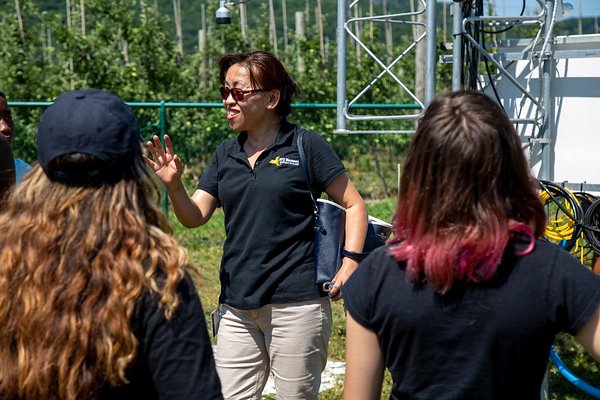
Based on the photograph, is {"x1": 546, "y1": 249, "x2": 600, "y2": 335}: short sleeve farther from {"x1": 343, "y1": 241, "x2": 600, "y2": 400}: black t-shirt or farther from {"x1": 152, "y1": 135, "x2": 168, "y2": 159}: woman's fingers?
{"x1": 152, "y1": 135, "x2": 168, "y2": 159}: woman's fingers

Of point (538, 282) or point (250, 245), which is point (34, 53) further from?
point (538, 282)

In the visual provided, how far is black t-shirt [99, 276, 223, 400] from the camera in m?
1.55

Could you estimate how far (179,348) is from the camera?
1.56 meters

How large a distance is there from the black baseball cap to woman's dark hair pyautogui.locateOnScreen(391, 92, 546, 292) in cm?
58

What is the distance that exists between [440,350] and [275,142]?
1699mm

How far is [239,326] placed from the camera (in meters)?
3.29

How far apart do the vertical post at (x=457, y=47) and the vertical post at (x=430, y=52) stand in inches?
8.5

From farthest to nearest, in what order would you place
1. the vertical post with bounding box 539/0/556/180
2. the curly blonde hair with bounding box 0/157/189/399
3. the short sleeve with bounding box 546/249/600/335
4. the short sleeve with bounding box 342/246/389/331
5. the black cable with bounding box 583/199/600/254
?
the vertical post with bounding box 539/0/556/180
the black cable with bounding box 583/199/600/254
the short sleeve with bounding box 342/246/389/331
the short sleeve with bounding box 546/249/600/335
the curly blonde hair with bounding box 0/157/189/399

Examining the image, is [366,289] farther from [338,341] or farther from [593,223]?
[338,341]

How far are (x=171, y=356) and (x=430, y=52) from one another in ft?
12.1

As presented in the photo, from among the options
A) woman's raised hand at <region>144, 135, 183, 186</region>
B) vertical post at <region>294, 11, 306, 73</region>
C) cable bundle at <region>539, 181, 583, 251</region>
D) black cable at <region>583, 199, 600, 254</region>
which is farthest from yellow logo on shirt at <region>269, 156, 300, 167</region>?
vertical post at <region>294, 11, 306, 73</region>

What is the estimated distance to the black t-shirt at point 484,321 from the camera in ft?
5.45

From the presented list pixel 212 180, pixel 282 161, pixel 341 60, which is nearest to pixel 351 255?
pixel 282 161

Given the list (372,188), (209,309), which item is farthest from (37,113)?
(209,309)
